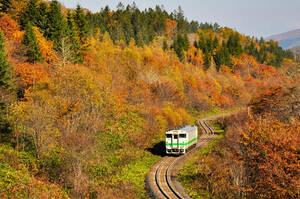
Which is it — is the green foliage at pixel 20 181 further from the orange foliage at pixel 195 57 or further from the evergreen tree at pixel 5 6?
the orange foliage at pixel 195 57

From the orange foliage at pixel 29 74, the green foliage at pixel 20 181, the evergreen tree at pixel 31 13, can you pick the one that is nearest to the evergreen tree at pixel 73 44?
the evergreen tree at pixel 31 13

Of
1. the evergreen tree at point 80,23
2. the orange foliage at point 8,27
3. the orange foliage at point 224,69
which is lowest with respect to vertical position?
the orange foliage at point 224,69

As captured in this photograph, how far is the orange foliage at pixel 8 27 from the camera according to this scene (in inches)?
1578

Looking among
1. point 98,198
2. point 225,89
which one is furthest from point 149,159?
point 225,89

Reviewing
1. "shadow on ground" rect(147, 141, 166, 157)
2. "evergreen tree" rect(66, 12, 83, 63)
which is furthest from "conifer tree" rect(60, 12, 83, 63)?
"shadow on ground" rect(147, 141, 166, 157)

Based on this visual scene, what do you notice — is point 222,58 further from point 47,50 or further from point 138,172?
Result: point 138,172

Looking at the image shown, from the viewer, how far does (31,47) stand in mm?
35062

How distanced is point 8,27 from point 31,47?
9.77 m

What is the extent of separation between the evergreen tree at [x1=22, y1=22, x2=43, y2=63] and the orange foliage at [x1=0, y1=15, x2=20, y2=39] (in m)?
4.46

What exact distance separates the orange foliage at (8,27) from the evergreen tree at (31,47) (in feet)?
14.6

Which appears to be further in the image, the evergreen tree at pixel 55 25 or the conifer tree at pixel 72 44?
the evergreen tree at pixel 55 25

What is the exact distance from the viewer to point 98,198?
60.8 feet

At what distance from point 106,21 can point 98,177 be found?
93.1 meters

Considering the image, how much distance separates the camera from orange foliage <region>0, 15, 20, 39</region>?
1578 inches
